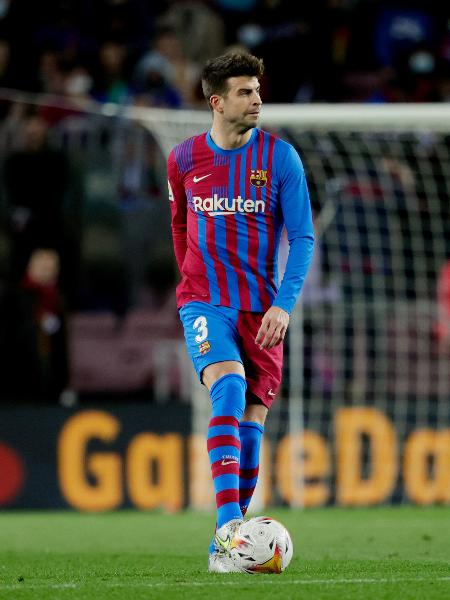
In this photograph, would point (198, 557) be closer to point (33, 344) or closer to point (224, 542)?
point (224, 542)

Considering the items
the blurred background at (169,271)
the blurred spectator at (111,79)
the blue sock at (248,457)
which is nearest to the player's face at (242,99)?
the blue sock at (248,457)

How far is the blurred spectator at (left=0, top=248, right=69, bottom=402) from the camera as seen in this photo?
1112 centimetres

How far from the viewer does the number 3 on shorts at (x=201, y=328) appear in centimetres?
535

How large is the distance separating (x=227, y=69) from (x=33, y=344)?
6.15 metres

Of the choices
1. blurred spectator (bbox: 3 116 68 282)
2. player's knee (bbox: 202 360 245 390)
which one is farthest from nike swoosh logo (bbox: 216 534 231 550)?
blurred spectator (bbox: 3 116 68 282)

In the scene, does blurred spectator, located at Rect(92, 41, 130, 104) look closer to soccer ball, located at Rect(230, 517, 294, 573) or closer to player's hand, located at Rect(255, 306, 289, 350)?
player's hand, located at Rect(255, 306, 289, 350)

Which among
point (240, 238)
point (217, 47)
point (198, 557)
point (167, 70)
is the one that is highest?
point (217, 47)

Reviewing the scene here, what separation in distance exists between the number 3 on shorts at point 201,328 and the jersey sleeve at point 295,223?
32cm

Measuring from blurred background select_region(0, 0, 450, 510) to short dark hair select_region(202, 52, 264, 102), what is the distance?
4.75 meters

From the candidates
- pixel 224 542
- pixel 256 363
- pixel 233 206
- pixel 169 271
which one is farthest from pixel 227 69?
pixel 169 271

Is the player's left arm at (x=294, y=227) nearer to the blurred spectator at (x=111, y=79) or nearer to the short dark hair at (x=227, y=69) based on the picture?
the short dark hair at (x=227, y=69)

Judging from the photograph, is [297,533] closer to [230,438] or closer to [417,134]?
[230,438]

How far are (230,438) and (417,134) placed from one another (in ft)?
26.3

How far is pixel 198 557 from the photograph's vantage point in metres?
6.13
